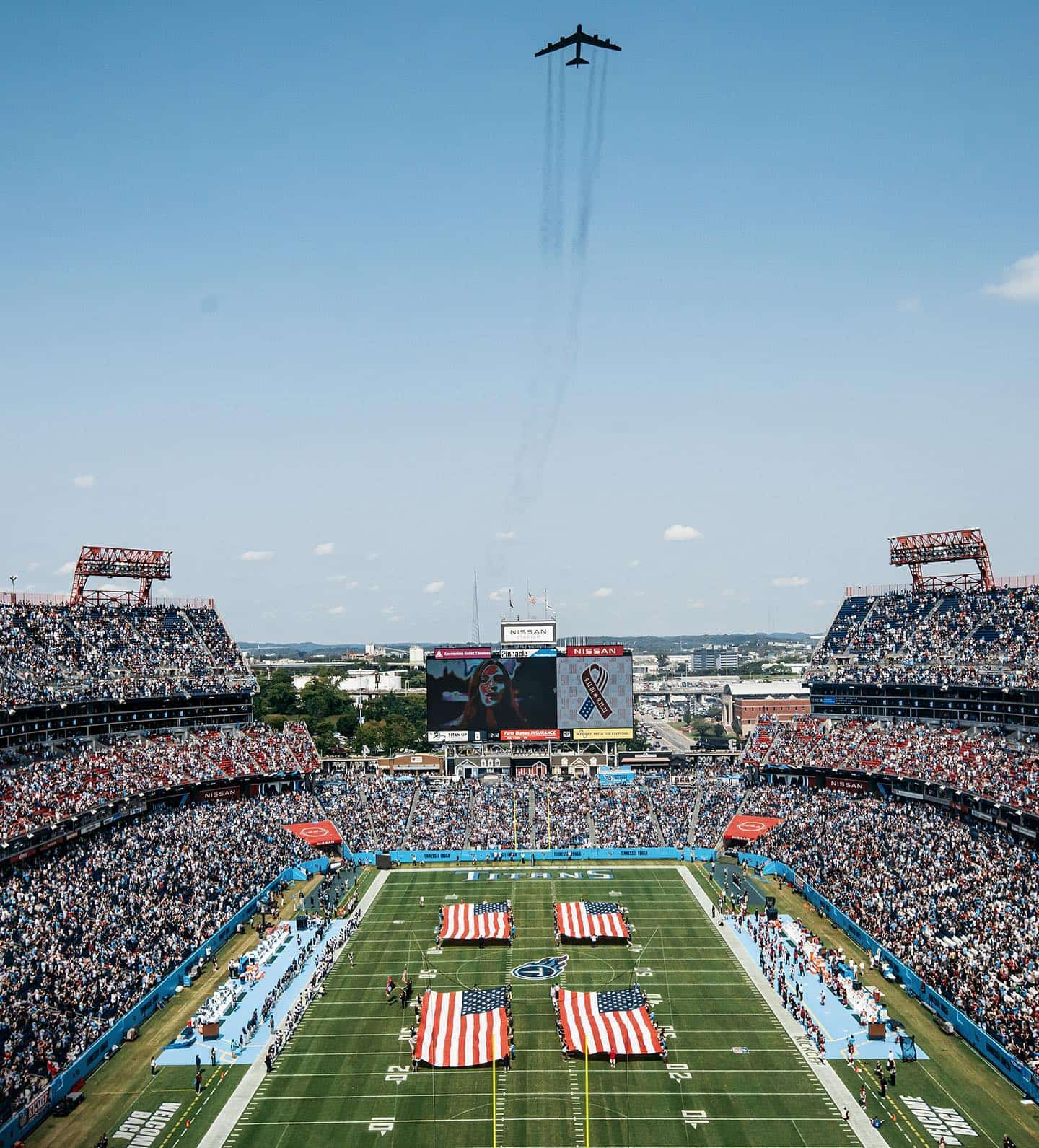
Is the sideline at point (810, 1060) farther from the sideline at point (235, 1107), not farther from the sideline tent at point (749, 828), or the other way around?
the sideline at point (235, 1107)

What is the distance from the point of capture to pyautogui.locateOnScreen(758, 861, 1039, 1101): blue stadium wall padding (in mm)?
30562

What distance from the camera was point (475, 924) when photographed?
46469mm

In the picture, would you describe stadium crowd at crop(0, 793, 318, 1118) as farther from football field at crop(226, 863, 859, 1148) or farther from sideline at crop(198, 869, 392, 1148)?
football field at crop(226, 863, 859, 1148)

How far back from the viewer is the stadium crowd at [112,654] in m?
61.8

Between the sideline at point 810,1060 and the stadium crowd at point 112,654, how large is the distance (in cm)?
4091

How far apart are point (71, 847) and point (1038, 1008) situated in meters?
44.8

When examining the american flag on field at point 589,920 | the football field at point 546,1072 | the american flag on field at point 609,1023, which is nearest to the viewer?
the football field at point 546,1072

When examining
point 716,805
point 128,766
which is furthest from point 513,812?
point 128,766

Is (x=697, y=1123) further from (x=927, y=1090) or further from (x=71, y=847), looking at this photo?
(x=71, y=847)

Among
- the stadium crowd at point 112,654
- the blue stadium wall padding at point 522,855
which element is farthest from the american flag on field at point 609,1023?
the stadium crowd at point 112,654

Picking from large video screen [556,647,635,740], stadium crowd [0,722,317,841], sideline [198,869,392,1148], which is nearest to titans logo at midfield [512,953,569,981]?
A: sideline [198,869,392,1148]

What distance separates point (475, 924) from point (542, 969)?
5208mm

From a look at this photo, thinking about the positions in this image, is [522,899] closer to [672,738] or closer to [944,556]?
[944,556]

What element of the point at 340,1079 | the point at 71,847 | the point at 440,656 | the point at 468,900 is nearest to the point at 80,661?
the point at 71,847
